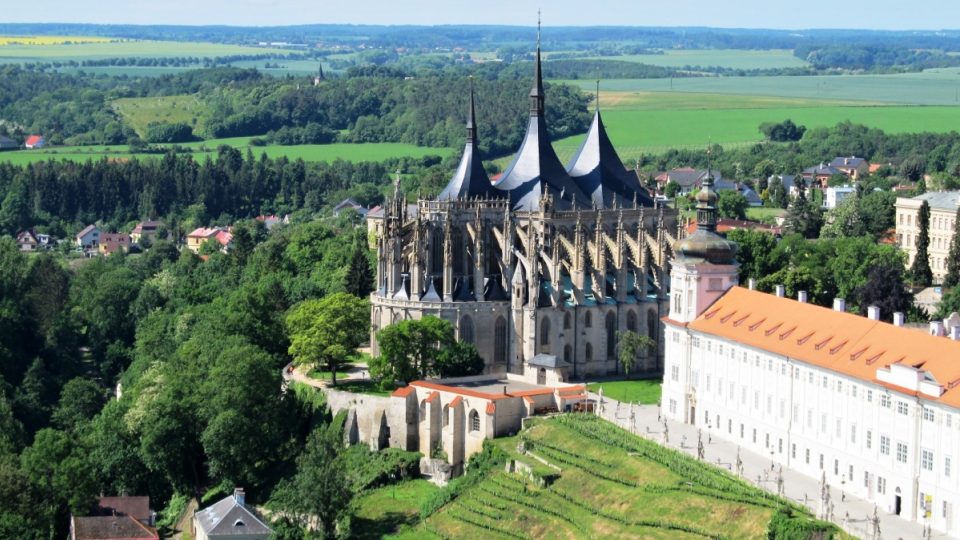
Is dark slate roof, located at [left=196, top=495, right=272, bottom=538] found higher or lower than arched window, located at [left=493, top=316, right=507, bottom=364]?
lower

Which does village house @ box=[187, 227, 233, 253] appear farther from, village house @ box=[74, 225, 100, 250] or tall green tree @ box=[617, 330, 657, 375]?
tall green tree @ box=[617, 330, 657, 375]

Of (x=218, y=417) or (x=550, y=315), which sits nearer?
(x=218, y=417)

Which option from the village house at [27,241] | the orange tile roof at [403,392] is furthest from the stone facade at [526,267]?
the village house at [27,241]

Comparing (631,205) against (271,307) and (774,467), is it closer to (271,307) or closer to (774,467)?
(271,307)

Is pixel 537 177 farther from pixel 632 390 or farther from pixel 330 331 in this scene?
pixel 330 331

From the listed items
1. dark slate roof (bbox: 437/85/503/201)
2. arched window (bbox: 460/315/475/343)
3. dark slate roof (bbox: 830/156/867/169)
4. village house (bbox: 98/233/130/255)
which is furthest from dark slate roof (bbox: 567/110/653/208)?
dark slate roof (bbox: 830/156/867/169)

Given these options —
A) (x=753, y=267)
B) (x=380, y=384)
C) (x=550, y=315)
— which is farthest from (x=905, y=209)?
(x=380, y=384)
